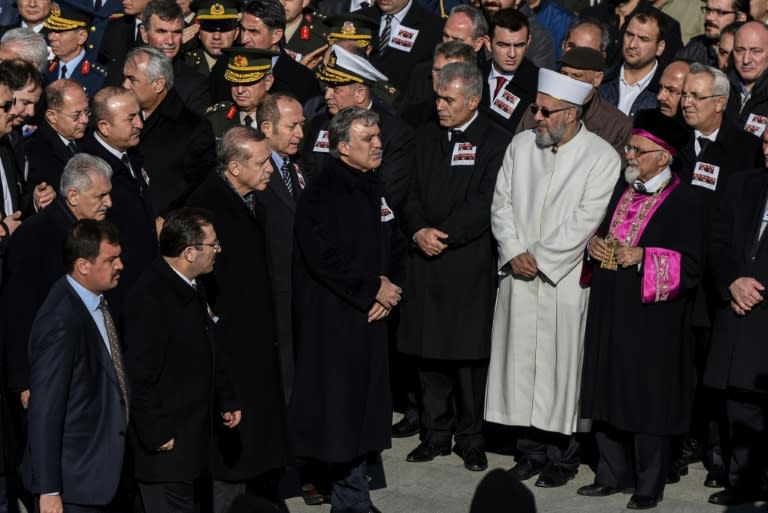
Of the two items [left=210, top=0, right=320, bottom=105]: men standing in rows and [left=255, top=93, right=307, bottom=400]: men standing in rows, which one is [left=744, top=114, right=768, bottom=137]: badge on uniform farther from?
[left=210, top=0, right=320, bottom=105]: men standing in rows

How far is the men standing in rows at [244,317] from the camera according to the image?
715 centimetres

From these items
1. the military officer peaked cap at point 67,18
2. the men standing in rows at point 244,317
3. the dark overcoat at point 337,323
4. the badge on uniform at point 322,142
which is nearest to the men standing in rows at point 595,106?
the badge on uniform at point 322,142

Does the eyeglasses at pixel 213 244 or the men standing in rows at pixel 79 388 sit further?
the eyeglasses at pixel 213 244

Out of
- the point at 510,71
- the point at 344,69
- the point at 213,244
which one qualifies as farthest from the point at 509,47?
the point at 213,244

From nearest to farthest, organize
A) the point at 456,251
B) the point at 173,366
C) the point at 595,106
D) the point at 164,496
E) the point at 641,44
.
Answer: the point at 173,366 → the point at 164,496 → the point at 456,251 → the point at 595,106 → the point at 641,44

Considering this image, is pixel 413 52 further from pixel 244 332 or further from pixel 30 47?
pixel 244 332

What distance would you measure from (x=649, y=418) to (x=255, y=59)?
349 cm

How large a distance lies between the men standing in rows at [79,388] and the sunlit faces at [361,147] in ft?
5.56

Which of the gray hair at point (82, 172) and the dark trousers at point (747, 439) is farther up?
the gray hair at point (82, 172)

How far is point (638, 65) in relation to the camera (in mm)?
9797

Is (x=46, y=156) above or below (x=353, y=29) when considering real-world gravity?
below

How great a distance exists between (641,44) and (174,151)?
3269mm

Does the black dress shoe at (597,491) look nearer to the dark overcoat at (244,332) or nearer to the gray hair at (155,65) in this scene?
the dark overcoat at (244,332)

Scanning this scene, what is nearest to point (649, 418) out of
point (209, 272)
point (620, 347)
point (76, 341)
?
point (620, 347)
